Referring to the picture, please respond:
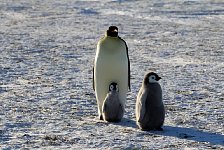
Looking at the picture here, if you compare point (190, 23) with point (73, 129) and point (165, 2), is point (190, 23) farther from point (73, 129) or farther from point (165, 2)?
point (73, 129)

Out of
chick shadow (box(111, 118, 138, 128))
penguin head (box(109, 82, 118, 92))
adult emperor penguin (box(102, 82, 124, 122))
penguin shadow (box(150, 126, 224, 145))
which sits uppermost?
penguin head (box(109, 82, 118, 92))

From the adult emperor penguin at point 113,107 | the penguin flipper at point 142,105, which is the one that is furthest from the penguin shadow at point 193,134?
the adult emperor penguin at point 113,107

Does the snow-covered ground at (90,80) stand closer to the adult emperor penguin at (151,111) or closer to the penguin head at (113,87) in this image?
the adult emperor penguin at (151,111)

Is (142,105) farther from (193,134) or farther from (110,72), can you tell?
→ (110,72)

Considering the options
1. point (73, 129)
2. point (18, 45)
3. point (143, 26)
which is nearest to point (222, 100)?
point (73, 129)

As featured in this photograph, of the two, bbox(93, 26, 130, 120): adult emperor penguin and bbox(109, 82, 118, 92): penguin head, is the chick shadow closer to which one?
bbox(93, 26, 130, 120): adult emperor penguin

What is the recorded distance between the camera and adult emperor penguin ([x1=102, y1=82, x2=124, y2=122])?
6.97 metres

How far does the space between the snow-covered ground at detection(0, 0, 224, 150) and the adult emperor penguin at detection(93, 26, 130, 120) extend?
12.9 inches

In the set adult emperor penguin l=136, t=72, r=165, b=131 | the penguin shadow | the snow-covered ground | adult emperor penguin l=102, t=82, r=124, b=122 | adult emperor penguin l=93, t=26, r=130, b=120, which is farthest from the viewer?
adult emperor penguin l=93, t=26, r=130, b=120

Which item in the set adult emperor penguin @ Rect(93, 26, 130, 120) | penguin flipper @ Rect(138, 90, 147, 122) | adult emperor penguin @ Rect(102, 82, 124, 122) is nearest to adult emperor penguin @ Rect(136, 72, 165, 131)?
penguin flipper @ Rect(138, 90, 147, 122)

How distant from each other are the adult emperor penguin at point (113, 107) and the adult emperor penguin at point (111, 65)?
18 cm

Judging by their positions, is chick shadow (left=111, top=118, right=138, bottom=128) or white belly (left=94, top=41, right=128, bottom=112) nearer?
chick shadow (left=111, top=118, right=138, bottom=128)

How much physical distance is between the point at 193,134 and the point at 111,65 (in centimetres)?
142

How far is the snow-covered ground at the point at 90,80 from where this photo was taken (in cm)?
620
